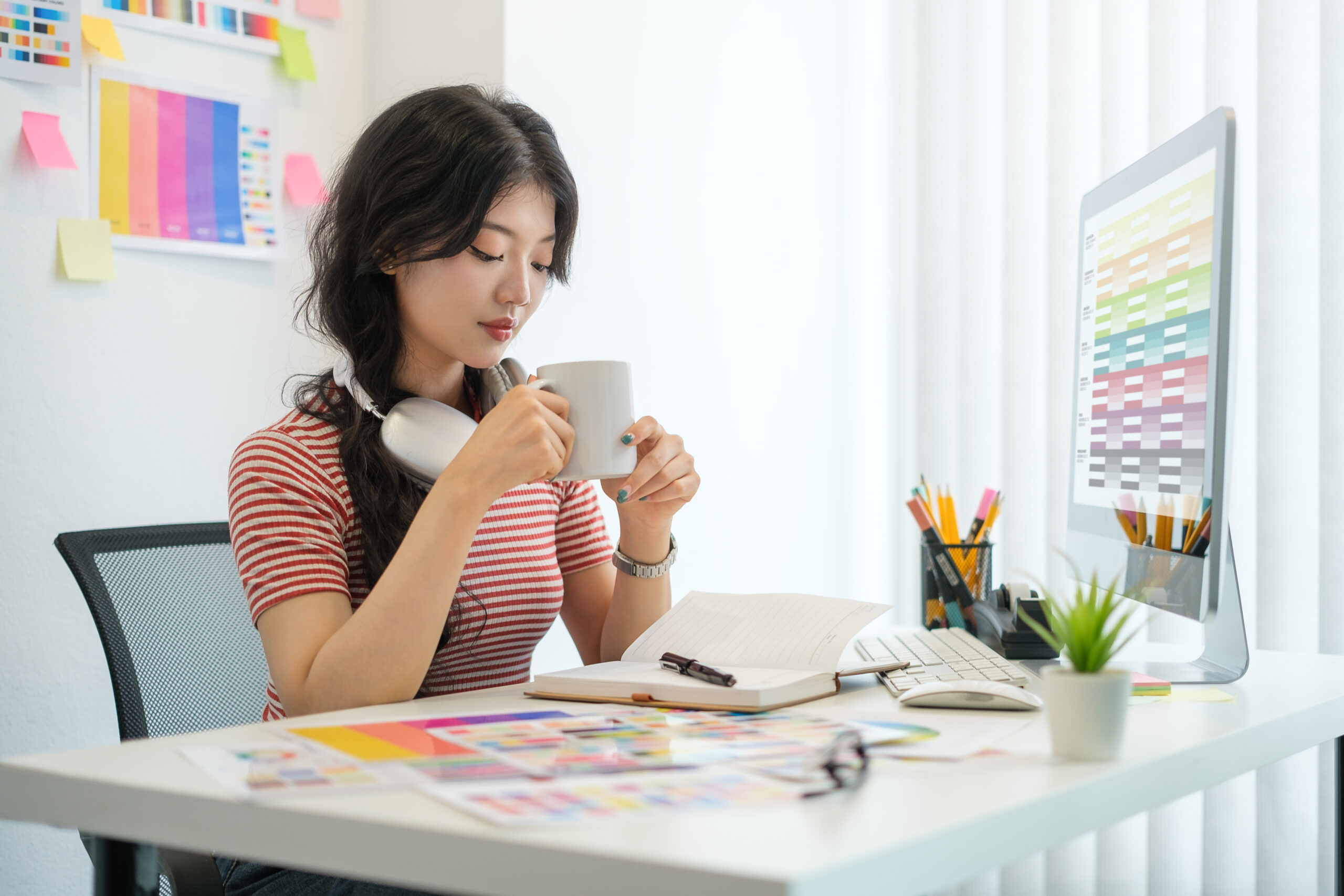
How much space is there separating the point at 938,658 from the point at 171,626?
2.36 ft

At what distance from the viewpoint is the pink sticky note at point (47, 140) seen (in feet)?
4.65

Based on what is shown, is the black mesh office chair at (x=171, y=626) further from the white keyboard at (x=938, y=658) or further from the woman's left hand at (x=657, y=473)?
the white keyboard at (x=938, y=658)

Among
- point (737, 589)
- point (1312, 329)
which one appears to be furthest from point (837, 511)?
point (1312, 329)

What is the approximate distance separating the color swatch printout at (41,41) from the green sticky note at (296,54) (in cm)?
30

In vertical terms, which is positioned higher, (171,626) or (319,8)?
(319,8)

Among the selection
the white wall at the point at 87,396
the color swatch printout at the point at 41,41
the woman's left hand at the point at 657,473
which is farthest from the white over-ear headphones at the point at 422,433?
the color swatch printout at the point at 41,41

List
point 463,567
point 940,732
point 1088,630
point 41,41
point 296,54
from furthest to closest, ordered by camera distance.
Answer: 1. point 296,54
2. point 41,41
3. point 463,567
4. point 940,732
5. point 1088,630

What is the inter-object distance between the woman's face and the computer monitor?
57cm

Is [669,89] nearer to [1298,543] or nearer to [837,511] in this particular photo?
[837,511]

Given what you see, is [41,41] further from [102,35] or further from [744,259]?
[744,259]

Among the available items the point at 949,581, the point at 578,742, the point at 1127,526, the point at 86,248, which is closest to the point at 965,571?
the point at 949,581

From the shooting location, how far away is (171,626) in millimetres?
1090

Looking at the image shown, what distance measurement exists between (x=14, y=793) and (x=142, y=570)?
0.50 metres

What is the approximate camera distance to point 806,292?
7.41 ft
